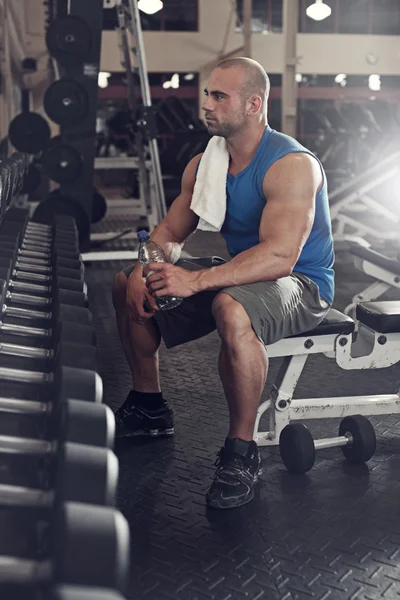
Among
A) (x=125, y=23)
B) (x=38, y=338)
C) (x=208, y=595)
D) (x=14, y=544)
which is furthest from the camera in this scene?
(x=125, y=23)

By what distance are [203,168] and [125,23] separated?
3534 mm

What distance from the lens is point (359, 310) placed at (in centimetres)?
205

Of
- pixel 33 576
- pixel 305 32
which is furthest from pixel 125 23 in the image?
pixel 305 32

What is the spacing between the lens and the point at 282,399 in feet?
6.46

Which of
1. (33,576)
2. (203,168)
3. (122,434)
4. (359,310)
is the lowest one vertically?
(122,434)

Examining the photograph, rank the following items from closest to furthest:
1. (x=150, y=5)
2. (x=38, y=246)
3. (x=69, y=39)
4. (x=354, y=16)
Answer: (x=38, y=246), (x=69, y=39), (x=150, y=5), (x=354, y=16)

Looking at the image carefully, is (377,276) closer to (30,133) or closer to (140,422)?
(140,422)

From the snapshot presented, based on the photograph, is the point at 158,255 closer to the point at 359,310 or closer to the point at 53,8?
the point at 359,310

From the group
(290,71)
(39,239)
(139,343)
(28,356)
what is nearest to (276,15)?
(290,71)

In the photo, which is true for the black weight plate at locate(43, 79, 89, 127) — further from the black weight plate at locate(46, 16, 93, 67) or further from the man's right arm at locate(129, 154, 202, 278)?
the man's right arm at locate(129, 154, 202, 278)

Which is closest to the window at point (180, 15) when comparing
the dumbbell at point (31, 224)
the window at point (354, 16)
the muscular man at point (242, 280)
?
the window at point (354, 16)

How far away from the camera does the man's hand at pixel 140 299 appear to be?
196 centimetres

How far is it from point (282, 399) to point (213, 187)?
0.58 m

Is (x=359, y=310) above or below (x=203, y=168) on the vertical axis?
below
